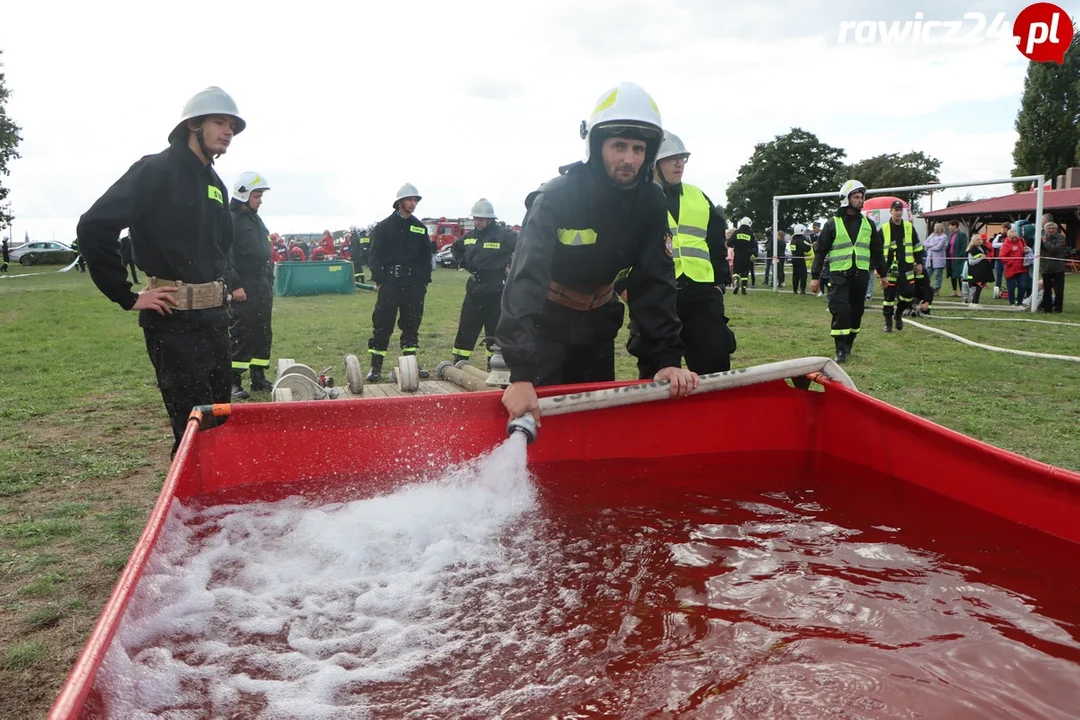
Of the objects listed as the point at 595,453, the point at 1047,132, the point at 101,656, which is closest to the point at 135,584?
the point at 101,656

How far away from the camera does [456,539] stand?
8.58 feet

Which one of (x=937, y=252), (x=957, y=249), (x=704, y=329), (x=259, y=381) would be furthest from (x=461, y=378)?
(x=957, y=249)

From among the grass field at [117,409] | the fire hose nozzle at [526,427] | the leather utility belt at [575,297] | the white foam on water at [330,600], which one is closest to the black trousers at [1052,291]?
the grass field at [117,409]

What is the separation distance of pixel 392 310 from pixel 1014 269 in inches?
513

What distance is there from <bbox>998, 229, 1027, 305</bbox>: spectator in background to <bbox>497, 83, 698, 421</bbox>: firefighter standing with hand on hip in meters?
14.3

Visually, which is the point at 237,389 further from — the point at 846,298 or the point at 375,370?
the point at 846,298

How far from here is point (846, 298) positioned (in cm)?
849

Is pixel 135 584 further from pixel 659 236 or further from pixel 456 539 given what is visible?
pixel 659 236

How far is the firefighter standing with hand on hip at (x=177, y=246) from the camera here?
3.27 meters

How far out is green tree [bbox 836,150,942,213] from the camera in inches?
2154

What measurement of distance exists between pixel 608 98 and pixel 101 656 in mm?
2562

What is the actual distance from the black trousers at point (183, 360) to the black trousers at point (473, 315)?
462 cm

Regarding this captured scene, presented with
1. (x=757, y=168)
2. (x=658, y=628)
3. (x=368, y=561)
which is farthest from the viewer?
(x=757, y=168)

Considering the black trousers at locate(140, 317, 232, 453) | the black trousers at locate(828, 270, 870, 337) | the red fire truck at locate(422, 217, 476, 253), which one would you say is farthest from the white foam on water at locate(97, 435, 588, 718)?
the red fire truck at locate(422, 217, 476, 253)
